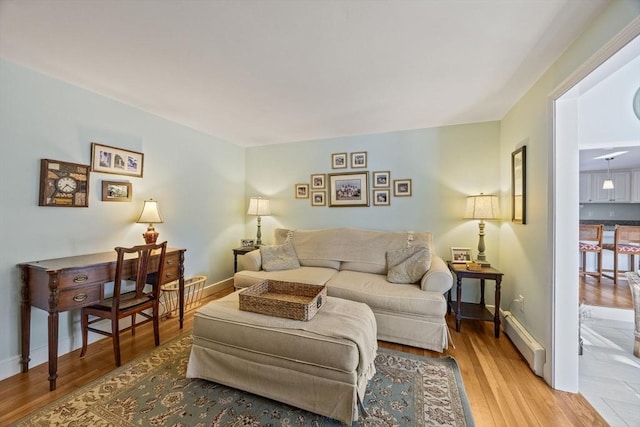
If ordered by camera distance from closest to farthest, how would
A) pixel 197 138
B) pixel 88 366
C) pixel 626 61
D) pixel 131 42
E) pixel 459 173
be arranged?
pixel 626 61, pixel 131 42, pixel 88 366, pixel 459 173, pixel 197 138

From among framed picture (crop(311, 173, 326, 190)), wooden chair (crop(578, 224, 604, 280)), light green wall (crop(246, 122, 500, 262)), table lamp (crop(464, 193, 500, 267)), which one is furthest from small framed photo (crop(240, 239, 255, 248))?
wooden chair (crop(578, 224, 604, 280))

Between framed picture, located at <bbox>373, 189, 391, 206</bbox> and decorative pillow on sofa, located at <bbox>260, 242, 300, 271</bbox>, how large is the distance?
52.3 inches

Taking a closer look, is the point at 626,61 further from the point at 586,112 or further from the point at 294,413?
the point at 294,413

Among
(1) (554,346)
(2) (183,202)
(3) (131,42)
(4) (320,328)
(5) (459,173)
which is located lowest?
(1) (554,346)

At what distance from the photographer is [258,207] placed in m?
3.70

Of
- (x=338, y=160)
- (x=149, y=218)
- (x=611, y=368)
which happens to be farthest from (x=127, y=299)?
Answer: (x=611, y=368)

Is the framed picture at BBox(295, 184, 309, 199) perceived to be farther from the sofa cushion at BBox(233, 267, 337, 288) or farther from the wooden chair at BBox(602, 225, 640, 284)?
the wooden chair at BBox(602, 225, 640, 284)

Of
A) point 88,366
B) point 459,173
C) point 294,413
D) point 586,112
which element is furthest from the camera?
point 459,173

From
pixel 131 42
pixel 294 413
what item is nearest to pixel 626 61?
pixel 294 413

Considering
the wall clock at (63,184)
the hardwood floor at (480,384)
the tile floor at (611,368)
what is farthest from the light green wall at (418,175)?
the wall clock at (63,184)

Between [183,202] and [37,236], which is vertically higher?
[183,202]

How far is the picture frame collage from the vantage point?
11.0 feet

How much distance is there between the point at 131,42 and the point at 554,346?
3.46m

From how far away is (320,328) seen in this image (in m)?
1.50
